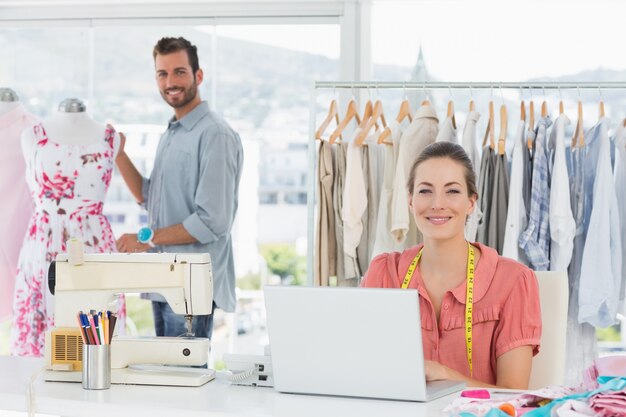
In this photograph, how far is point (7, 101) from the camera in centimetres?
408

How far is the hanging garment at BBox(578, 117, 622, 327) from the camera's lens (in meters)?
3.63

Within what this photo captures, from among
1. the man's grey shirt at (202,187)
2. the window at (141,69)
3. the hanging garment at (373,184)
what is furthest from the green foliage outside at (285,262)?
the hanging garment at (373,184)

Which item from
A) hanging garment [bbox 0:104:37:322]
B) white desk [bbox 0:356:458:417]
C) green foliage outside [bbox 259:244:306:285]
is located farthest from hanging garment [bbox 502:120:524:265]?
green foliage outside [bbox 259:244:306:285]

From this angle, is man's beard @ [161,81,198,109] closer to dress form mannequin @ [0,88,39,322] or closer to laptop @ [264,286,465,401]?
dress form mannequin @ [0,88,39,322]

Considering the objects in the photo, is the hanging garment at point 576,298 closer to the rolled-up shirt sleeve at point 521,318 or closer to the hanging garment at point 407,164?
the hanging garment at point 407,164

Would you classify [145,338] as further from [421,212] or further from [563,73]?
[563,73]

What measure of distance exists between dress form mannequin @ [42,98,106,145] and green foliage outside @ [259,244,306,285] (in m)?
2.18

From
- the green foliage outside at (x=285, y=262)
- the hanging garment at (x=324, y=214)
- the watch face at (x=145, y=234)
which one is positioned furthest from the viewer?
the green foliage outside at (x=285, y=262)

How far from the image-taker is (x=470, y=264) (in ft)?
8.50

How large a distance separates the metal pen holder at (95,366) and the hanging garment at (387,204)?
5.76ft

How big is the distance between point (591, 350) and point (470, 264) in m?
1.40

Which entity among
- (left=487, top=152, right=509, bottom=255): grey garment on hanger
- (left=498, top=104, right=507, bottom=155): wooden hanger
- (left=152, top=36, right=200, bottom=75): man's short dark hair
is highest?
(left=152, top=36, right=200, bottom=75): man's short dark hair

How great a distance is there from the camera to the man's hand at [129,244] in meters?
3.70

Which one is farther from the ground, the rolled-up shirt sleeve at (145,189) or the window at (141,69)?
the window at (141,69)
